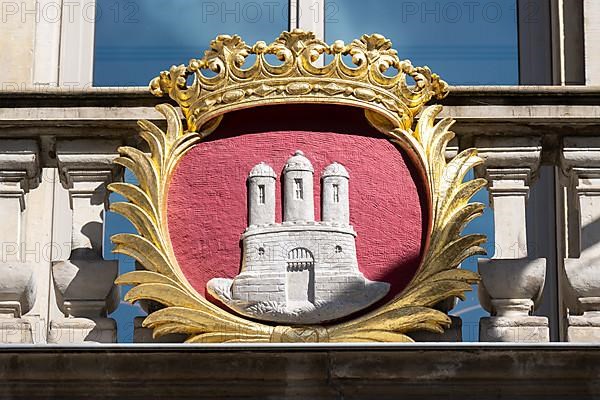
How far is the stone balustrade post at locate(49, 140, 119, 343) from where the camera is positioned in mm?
11164

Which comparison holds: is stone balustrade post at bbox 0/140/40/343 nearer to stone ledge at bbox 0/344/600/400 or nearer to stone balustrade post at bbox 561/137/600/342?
stone ledge at bbox 0/344/600/400

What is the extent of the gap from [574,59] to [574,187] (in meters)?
1.51

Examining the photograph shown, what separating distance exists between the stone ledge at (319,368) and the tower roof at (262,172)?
109cm

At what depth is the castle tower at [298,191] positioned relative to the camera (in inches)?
441

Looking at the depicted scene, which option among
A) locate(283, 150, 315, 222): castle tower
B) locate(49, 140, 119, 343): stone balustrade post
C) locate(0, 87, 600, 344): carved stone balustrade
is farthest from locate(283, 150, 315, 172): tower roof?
locate(49, 140, 119, 343): stone balustrade post

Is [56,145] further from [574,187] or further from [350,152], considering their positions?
[574,187]

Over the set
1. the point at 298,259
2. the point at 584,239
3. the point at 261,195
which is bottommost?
the point at 298,259

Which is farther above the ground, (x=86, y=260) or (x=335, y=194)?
(x=335, y=194)

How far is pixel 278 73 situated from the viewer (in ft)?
37.5

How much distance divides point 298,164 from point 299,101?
0.31m

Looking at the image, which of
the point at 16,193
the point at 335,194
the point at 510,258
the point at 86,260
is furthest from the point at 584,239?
the point at 16,193

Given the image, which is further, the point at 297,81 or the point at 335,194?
the point at 297,81

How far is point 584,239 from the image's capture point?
11398 millimetres

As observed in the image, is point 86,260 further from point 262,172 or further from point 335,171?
point 335,171
